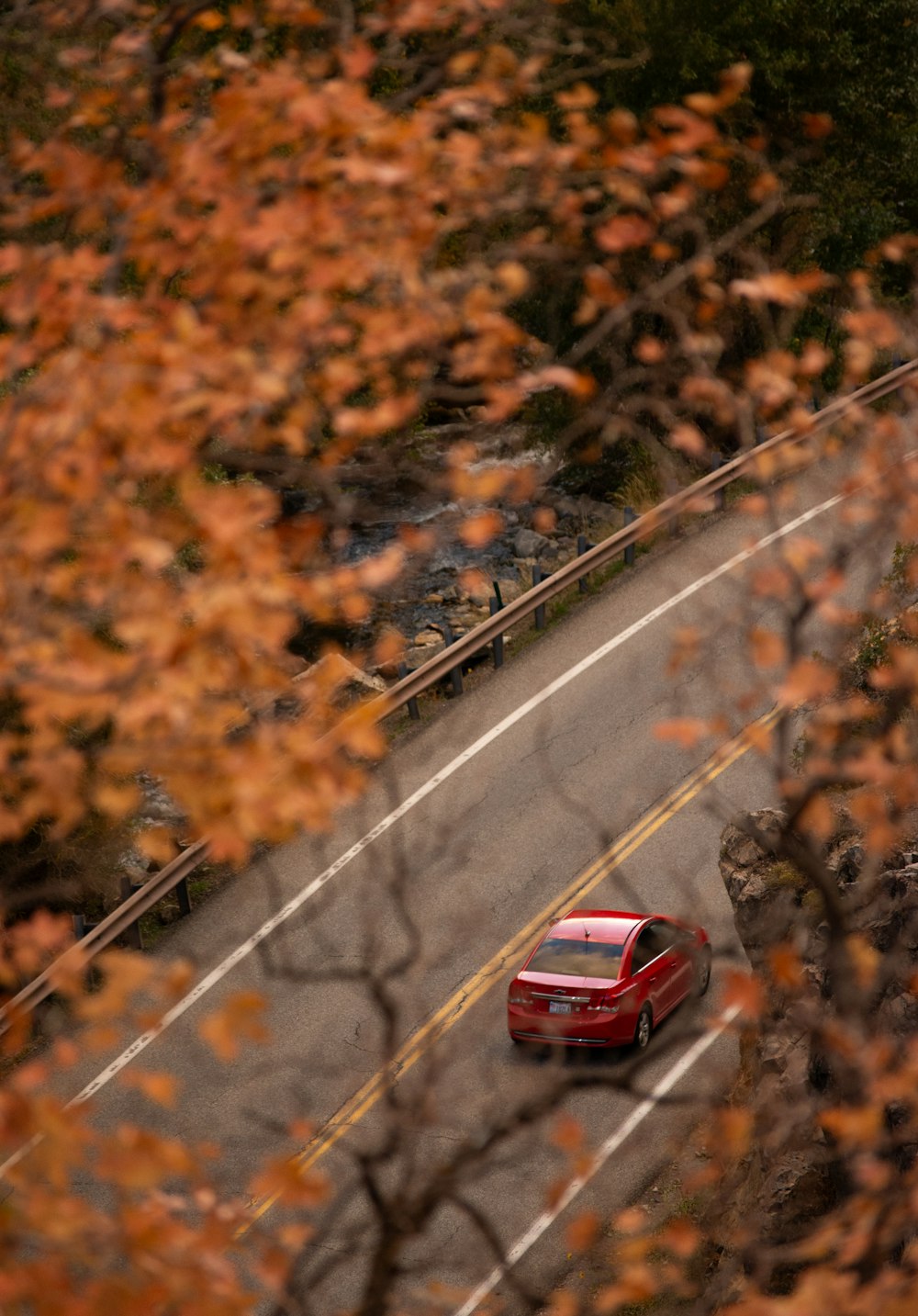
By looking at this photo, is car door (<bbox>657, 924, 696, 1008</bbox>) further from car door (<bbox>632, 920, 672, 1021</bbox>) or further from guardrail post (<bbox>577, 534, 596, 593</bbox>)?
guardrail post (<bbox>577, 534, 596, 593</bbox>)

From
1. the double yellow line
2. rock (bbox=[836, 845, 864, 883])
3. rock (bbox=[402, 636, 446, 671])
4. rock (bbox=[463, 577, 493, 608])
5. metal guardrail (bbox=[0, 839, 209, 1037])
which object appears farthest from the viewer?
rock (bbox=[463, 577, 493, 608])

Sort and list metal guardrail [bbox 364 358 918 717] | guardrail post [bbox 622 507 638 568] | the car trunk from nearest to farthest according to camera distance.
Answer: the car trunk → metal guardrail [bbox 364 358 918 717] → guardrail post [bbox 622 507 638 568]

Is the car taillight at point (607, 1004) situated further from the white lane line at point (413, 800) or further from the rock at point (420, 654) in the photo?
the rock at point (420, 654)

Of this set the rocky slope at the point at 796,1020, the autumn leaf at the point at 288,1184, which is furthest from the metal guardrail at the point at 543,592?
the autumn leaf at the point at 288,1184

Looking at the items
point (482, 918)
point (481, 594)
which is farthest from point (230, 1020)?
point (481, 594)

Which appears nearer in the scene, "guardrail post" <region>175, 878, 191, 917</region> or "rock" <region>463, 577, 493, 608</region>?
"guardrail post" <region>175, 878, 191, 917</region>

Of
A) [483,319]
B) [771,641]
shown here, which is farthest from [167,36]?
[771,641]

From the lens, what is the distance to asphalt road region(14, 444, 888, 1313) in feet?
41.5

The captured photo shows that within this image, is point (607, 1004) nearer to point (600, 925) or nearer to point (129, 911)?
point (600, 925)

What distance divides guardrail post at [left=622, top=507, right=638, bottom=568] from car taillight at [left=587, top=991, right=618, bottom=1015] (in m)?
9.26

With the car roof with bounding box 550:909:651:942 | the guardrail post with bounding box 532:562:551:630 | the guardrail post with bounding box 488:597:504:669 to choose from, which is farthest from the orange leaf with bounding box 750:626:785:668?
the guardrail post with bounding box 532:562:551:630

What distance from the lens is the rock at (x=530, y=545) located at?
1004 inches

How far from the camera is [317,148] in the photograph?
5.96m

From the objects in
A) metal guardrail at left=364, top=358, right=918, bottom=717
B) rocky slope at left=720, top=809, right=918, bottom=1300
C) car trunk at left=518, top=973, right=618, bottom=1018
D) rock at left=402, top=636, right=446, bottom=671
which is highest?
rocky slope at left=720, top=809, right=918, bottom=1300
